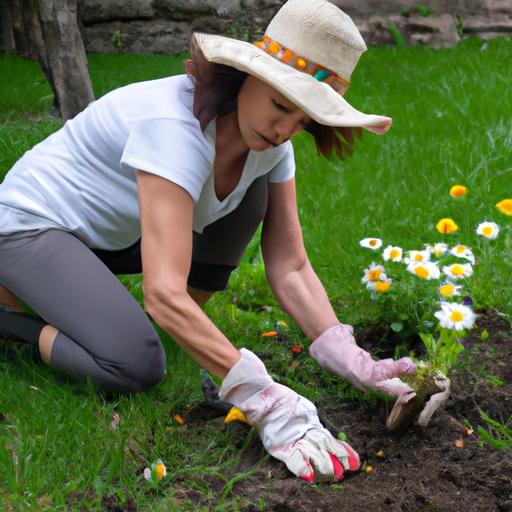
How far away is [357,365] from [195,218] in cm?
59

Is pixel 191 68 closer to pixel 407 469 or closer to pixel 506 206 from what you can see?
pixel 407 469

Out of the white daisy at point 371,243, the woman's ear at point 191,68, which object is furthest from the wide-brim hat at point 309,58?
the white daisy at point 371,243

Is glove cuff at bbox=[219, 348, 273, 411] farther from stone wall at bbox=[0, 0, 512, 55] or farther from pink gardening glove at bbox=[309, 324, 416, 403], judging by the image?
stone wall at bbox=[0, 0, 512, 55]

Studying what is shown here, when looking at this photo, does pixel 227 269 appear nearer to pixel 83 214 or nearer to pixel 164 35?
pixel 83 214

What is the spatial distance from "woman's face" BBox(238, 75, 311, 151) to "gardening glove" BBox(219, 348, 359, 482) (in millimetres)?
505

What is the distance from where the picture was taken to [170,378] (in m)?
2.62

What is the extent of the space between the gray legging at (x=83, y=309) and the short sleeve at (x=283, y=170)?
0.53m

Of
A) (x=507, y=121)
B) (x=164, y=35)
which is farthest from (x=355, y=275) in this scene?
(x=164, y=35)

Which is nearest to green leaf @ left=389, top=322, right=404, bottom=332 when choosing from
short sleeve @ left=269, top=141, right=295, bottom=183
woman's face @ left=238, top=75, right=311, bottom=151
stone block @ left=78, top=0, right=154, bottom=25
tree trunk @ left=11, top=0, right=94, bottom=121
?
short sleeve @ left=269, top=141, right=295, bottom=183

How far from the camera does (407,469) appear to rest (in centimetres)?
217

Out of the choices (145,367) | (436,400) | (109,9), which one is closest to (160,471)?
(145,367)

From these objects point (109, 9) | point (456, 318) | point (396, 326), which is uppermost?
point (456, 318)

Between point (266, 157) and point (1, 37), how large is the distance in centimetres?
559

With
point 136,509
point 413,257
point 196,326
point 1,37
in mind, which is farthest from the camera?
point 1,37
